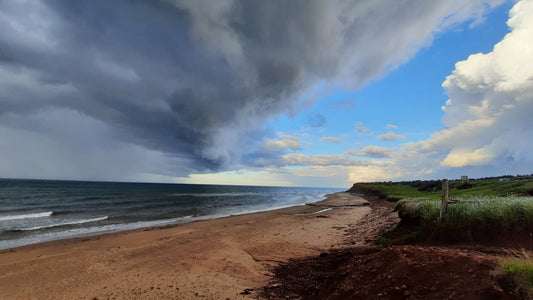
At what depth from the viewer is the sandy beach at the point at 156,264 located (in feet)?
27.0

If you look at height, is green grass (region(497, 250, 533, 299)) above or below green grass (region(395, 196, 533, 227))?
below

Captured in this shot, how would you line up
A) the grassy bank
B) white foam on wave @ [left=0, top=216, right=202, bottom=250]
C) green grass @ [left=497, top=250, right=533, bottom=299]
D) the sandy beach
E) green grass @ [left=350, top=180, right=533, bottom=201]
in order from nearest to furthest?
green grass @ [left=497, top=250, right=533, bottom=299] → the grassy bank → the sandy beach → white foam on wave @ [left=0, top=216, right=202, bottom=250] → green grass @ [left=350, top=180, right=533, bottom=201]

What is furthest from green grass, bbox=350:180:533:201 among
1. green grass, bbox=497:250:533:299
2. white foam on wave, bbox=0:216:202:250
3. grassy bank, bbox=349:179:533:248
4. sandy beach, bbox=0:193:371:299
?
white foam on wave, bbox=0:216:202:250

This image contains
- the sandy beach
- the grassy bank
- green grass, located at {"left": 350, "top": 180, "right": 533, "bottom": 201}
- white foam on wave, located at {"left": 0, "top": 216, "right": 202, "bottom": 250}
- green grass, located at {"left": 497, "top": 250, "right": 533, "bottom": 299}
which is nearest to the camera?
green grass, located at {"left": 497, "top": 250, "right": 533, "bottom": 299}

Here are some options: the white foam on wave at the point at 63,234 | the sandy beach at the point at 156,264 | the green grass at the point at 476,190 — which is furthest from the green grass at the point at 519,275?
the white foam on wave at the point at 63,234

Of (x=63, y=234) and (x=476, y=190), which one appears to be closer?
(x=63, y=234)

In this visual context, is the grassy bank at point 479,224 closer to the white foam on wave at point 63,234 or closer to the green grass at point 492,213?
the green grass at point 492,213

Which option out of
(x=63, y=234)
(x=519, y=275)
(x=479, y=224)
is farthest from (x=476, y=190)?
(x=63, y=234)

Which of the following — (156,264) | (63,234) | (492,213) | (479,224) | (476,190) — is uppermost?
(476,190)

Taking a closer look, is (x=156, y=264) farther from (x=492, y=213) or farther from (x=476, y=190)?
(x=476, y=190)

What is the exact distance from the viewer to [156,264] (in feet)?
→ 36.0

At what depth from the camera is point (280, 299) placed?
7020 mm

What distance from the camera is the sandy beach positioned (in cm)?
822

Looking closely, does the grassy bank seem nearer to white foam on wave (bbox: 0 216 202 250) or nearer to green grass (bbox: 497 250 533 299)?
green grass (bbox: 497 250 533 299)
